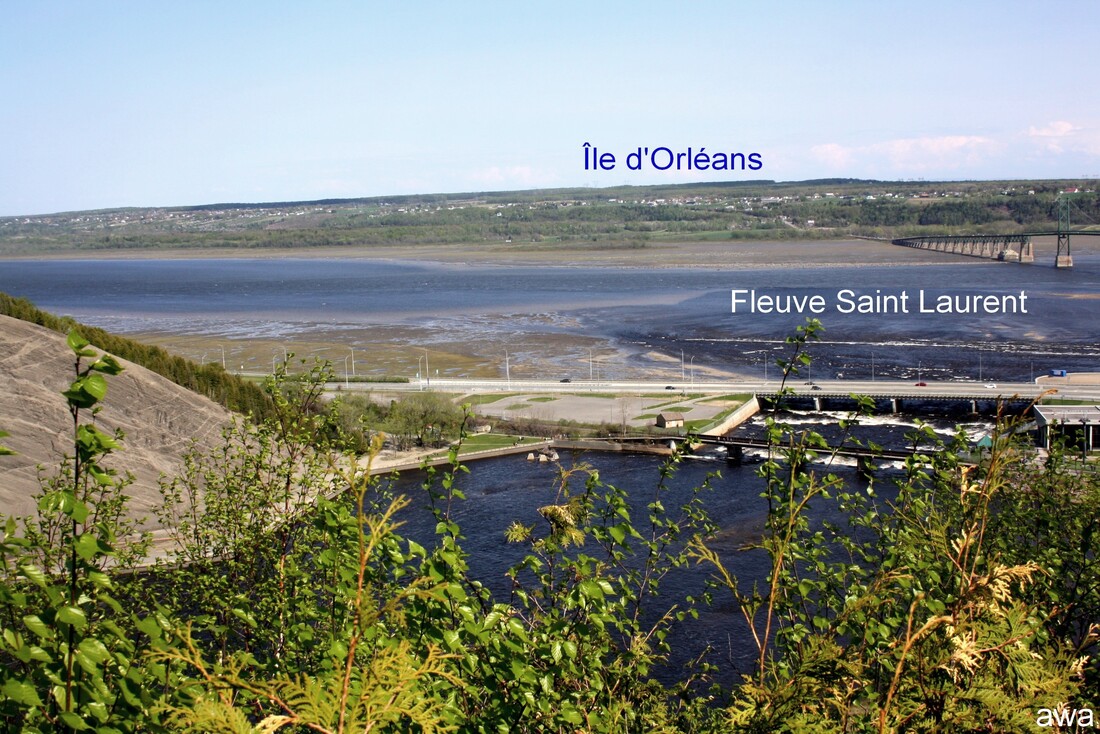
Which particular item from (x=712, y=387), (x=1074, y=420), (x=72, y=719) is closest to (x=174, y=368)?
(x=712, y=387)

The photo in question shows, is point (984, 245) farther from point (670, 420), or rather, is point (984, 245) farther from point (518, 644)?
point (518, 644)

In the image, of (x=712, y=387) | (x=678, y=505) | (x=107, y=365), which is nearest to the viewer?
(x=107, y=365)

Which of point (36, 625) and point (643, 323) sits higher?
point (36, 625)

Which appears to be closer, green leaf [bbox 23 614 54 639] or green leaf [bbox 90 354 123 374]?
green leaf [bbox 90 354 123 374]

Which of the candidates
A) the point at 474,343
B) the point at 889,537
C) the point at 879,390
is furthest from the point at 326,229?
the point at 889,537

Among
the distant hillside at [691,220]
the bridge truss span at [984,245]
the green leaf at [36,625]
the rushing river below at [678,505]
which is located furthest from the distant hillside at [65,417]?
the distant hillside at [691,220]

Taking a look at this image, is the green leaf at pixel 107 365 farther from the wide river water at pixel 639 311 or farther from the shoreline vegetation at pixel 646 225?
the shoreline vegetation at pixel 646 225

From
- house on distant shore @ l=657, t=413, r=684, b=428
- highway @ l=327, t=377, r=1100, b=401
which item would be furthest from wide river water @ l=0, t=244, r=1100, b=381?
house on distant shore @ l=657, t=413, r=684, b=428

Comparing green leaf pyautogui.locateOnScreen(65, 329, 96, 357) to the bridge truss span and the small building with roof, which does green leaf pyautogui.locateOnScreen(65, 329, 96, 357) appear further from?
the bridge truss span

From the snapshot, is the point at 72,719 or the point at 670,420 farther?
the point at 670,420
